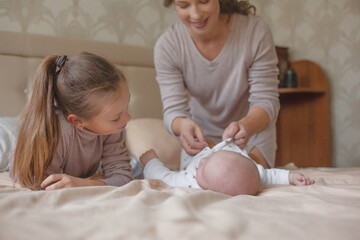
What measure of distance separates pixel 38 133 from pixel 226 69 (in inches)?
32.9

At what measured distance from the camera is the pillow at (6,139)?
136cm

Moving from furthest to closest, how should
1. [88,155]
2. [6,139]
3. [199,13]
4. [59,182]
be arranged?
[6,139]
[199,13]
[88,155]
[59,182]

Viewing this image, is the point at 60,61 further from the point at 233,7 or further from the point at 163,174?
the point at 233,7

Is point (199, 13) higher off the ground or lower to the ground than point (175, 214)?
higher

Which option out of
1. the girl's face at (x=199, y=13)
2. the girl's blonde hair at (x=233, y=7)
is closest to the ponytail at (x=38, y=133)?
the girl's face at (x=199, y=13)

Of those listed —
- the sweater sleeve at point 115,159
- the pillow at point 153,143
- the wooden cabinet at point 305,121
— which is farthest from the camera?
the wooden cabinet at point 305,121

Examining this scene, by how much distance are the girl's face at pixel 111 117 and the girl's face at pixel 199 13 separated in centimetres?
43

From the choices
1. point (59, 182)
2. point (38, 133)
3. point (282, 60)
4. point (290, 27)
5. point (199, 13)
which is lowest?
point (59, 182)

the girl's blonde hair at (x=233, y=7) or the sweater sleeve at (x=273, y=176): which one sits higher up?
the girl's blonde hair at (x=233, y=7)

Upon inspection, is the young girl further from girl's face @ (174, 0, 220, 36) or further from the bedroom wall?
the bedroom wall

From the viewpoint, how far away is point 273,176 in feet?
3.83

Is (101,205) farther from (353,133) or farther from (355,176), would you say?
(353,133)

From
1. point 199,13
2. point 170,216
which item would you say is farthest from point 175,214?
point 199,13

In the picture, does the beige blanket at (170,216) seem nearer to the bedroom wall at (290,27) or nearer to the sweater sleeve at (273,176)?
the sweater sleeve at (273,176)
